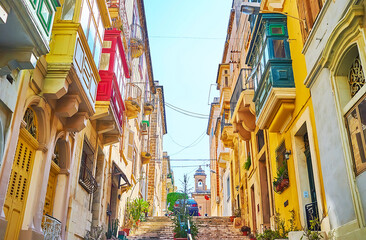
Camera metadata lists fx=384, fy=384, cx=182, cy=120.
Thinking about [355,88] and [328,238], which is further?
[328,238]

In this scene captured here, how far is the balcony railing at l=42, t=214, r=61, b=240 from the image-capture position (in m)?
9.59

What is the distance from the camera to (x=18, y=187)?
8.58 m

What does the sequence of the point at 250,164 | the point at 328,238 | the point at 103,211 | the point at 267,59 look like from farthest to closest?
the point at 250,164
the point at 103,211
the point at 267,59
the point at 328,238

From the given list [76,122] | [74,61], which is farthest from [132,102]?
[74,61]

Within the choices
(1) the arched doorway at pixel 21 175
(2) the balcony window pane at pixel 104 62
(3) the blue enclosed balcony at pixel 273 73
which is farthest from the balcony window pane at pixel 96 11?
(3) the blue enclosed balcony at pixel 273 73

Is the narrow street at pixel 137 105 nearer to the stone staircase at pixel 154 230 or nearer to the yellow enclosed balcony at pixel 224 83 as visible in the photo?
the stone staircase at pixel 154 230

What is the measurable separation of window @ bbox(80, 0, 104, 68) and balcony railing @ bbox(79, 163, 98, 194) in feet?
13.2

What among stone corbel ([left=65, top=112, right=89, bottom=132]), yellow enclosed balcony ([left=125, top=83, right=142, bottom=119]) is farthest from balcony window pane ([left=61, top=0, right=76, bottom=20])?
yellow enclosed balcony ([left=125, top=83, right=142, bottom=119])

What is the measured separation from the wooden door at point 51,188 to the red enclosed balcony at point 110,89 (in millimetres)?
2883

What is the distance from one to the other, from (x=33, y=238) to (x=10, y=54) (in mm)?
4311

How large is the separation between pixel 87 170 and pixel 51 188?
2961 mm

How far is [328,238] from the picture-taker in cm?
Answer: 795

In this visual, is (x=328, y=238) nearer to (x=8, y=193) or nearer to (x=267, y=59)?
(x=267, y=59)

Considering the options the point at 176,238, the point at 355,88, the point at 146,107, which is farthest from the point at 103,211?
the point at 146,107
